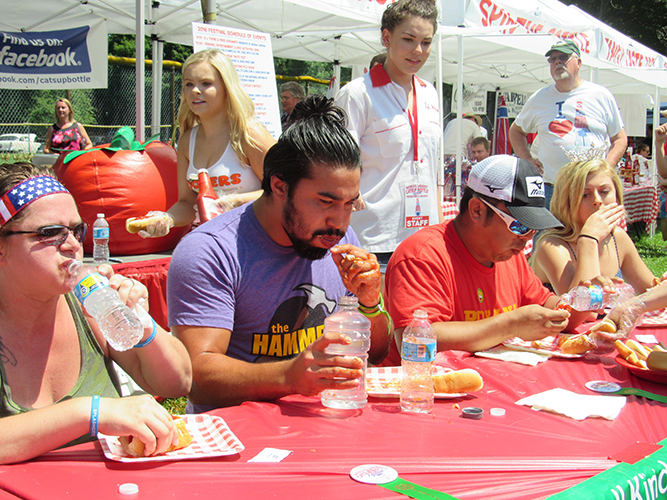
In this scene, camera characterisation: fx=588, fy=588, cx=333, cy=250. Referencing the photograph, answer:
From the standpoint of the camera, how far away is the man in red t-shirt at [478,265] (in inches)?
89.0

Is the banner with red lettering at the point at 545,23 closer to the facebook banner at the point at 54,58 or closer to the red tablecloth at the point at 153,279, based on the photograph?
the facebook banner at the point at 54,58

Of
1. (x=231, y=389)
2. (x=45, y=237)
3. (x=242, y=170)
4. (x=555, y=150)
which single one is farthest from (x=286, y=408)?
(x=555, y=150)

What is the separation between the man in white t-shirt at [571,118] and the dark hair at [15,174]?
4498 mm

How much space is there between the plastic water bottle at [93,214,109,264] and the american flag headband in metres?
2.28

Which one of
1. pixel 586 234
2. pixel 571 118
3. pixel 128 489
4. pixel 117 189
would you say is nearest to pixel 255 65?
pixel 117 189

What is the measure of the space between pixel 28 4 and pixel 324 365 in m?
8.90

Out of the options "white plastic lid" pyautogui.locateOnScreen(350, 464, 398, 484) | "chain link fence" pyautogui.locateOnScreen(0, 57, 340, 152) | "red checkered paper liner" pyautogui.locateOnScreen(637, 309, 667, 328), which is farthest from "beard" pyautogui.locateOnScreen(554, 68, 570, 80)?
"chain link fence" pyautogui.locateOnScreen(0, 57, 340, 152)

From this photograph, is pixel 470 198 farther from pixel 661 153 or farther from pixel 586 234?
pixel 661 153

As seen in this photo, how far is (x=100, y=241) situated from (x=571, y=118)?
13.6ft

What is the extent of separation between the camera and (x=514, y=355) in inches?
88.7

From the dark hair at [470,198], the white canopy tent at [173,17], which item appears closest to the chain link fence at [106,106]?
the white canopy tent at [173,17]

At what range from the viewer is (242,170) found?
3.47m

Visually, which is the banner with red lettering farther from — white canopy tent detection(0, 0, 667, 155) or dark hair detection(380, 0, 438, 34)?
dark hair detection(380, 0, 438, 34)

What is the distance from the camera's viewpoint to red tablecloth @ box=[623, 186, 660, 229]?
10.5 m
